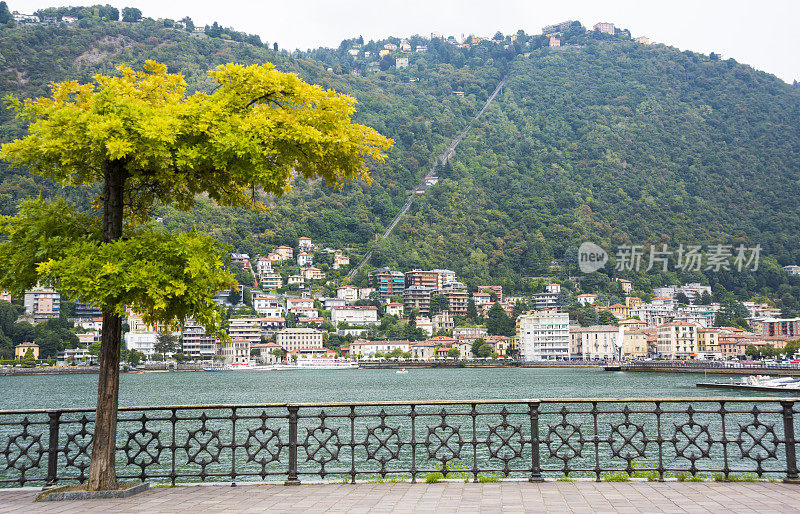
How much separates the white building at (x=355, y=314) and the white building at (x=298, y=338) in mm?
8526

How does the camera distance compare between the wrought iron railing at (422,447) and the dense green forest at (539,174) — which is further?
the dense green forest at (539,174)

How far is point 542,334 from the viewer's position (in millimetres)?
123250

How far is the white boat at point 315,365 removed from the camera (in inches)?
4552

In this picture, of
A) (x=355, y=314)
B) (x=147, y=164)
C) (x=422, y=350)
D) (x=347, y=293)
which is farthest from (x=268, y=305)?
(x=147, y=164)

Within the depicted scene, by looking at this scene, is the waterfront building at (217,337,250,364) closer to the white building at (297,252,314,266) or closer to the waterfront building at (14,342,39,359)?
the waterfront building at (14,342,39,359)

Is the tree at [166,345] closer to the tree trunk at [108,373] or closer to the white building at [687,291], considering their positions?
the white building at [687,291]

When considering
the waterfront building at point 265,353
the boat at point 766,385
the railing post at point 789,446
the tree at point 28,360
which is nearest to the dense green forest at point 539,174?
the waterfront building at point 265,353

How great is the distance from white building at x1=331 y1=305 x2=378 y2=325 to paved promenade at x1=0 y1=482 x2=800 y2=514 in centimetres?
12524

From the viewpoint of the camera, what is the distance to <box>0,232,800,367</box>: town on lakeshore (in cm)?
11412

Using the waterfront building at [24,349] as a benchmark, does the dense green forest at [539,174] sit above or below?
above

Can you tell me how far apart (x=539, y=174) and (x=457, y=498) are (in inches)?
6684

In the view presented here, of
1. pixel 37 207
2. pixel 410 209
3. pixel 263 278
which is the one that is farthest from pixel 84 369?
pixel 37 207

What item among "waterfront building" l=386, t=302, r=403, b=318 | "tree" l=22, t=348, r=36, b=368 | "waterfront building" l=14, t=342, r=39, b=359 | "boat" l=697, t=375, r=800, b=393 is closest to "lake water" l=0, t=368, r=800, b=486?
"boat" l=697, t=375, r=800, b=393

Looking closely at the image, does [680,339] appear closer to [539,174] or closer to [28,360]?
[539,174]
